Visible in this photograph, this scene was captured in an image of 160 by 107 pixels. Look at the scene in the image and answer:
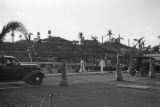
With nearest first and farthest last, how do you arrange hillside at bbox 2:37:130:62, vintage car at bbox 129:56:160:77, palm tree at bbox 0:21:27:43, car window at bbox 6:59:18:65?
palm tree at bbox 0:21:27:43 < car window at bbox 6:59:18:65 < vintage car at bbox 129:56:160:77 < hillside at bbox 2:37:130:62

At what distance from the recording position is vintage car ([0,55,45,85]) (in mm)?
15570

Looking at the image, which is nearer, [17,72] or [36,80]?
[17,72]

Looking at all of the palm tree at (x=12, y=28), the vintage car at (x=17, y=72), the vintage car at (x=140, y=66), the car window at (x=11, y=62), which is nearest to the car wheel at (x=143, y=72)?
the vintage car at (x=140, y=66)

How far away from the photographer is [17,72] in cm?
1622

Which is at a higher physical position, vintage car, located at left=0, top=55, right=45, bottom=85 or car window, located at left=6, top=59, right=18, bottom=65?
car window, located at left=6, top=59, right=18, bottom=65

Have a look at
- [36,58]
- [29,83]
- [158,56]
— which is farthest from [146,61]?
[36,58]

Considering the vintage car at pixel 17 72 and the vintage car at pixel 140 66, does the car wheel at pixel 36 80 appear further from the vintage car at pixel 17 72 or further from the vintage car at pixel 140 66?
the vintage car at pixel 140 66

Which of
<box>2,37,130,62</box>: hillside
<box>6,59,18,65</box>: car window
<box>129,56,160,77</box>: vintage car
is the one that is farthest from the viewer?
<box>2,37,130,62</box>: hillside

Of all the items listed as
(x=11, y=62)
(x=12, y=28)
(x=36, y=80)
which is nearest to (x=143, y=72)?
(x=36, y=80)

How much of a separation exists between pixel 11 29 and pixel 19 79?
5.49 meters

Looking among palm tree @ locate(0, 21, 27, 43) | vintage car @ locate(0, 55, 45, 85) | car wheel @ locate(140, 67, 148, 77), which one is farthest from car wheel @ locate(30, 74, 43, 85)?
car wheel @ locate(140, 67, 148, 77)

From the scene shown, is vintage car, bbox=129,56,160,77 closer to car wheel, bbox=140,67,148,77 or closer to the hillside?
car wheel, bbox=140,67,148,77

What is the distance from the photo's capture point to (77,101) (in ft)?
34.3

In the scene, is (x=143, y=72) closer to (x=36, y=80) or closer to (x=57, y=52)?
(x=36, y=80)
